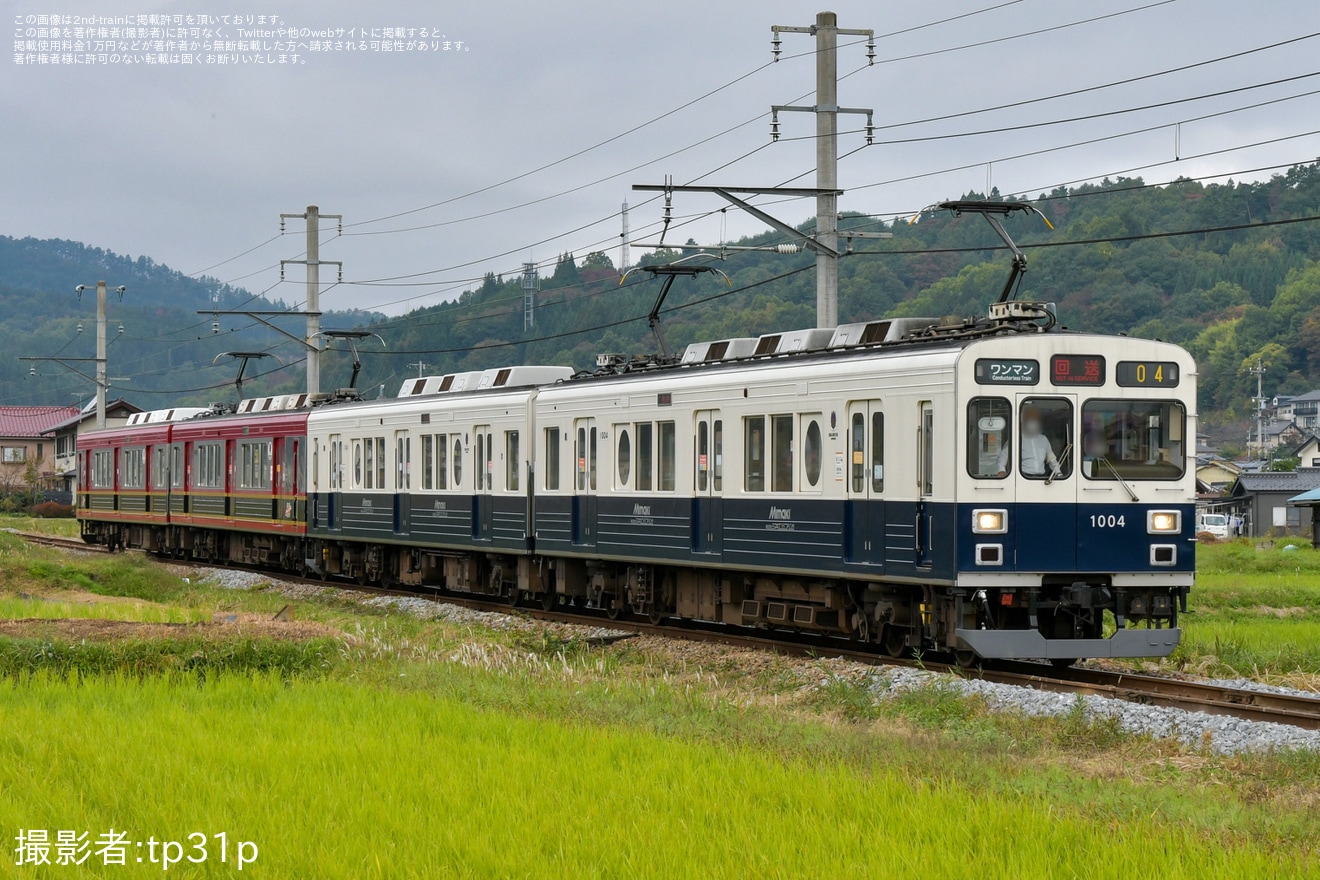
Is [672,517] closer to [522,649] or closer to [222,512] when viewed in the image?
[522,649]

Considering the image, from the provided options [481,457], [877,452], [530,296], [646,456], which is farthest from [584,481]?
[530,296]

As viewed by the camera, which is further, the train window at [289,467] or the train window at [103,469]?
the train window at [103,469]

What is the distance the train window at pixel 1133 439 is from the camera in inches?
554

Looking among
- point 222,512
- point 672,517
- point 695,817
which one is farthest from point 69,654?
point 222,512

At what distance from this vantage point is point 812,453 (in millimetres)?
15781

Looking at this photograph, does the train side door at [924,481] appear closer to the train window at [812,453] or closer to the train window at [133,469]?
the train window at [812,453]

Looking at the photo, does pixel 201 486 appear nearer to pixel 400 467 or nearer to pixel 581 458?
pixel 400 467

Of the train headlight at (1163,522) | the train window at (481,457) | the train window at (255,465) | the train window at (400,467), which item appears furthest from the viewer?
the train window at (255,465)

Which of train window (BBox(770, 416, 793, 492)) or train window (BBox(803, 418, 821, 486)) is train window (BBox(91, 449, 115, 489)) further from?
train window (BBox(803, 418, 821, 486))

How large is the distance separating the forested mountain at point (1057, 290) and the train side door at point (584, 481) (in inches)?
1350

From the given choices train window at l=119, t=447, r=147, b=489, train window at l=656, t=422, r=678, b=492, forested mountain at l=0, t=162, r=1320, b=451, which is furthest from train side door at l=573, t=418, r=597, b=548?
forested mountain at l=0, t=162, r=1320, b=451

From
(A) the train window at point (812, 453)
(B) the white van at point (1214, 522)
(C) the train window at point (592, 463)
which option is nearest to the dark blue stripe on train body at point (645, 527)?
(C) the train window at point (592, 463)

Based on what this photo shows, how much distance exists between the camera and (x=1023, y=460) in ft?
45.5

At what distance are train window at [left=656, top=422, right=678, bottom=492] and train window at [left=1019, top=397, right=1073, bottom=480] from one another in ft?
17.3
